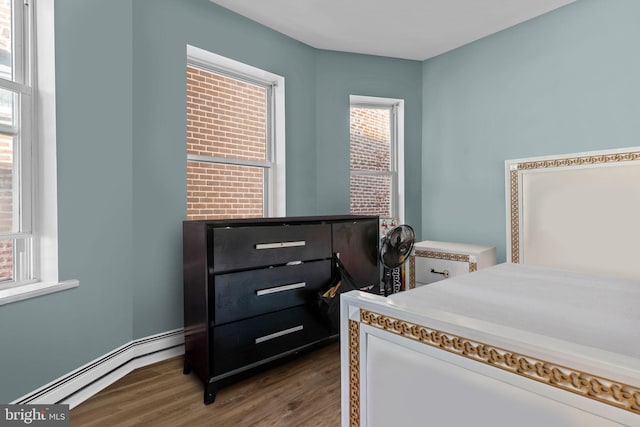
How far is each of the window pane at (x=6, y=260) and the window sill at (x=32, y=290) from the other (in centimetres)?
9

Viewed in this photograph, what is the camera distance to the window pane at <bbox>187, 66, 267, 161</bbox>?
8.77ft

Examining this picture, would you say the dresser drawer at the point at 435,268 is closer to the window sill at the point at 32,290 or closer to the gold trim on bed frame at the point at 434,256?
the gold trim on bed frame at the point at 434,256

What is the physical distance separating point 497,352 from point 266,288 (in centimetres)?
146

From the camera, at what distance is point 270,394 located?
1904mm

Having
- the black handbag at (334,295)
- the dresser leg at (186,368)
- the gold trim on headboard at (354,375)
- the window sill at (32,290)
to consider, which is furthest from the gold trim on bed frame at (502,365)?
the window sill at (32,290)

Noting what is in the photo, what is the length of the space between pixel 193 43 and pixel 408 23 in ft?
5.97

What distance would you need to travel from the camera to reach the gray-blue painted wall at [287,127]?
1.86 meters

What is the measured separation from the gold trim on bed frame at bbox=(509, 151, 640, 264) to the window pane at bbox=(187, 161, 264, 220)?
2.21 m

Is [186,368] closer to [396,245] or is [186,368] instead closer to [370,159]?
[396,245]

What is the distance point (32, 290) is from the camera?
1.62 metres

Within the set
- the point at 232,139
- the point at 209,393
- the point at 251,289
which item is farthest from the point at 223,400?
the point at 232,139

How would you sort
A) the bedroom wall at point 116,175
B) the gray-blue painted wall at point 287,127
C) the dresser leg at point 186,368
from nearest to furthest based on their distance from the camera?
the bedroom wall at point 116,175 → the gray-blue painted wall at point 287,127 → the dresser leg at point 186,368

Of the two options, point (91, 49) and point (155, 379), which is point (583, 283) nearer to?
point (155, 379)

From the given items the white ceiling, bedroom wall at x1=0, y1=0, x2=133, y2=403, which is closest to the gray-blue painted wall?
bedroom wall at x1=0, y1=0, x2=133, y2=403
